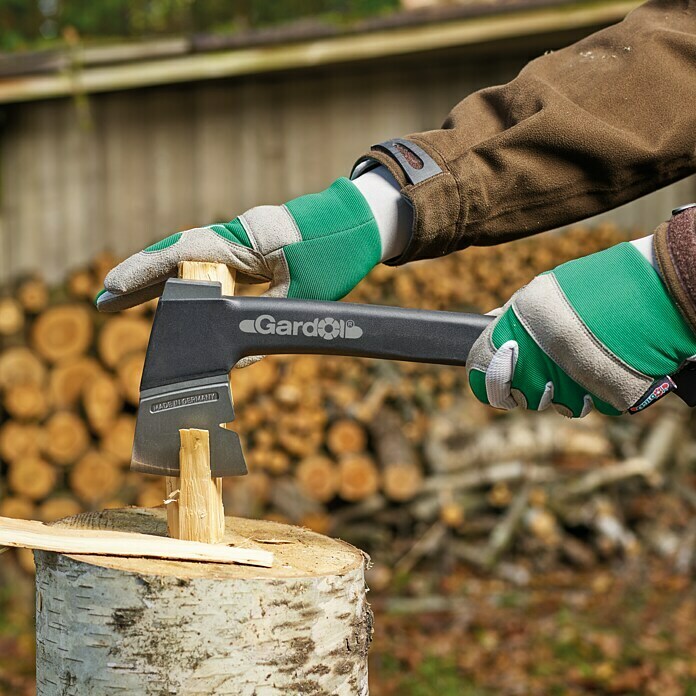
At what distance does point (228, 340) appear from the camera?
162 centimetres

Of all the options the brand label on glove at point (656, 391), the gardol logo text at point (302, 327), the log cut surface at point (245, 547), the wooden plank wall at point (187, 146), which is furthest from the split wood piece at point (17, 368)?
the brand label on glove at point (656, 391)

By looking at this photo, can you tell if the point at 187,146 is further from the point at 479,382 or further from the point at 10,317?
the point at 479,382

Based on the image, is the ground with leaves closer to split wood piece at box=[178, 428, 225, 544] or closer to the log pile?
the log pile

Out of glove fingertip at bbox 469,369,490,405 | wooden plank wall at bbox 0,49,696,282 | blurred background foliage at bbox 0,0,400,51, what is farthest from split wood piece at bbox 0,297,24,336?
glove fingertip at bbox 469,369,490,405

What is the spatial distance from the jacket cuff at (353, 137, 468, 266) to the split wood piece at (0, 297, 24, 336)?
132 inches

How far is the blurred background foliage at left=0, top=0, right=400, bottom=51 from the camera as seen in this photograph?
202 inches

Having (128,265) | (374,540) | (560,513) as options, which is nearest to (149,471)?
(128,265)

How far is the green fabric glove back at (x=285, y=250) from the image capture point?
167 centimetres

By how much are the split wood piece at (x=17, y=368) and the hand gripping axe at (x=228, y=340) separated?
3.13 meters

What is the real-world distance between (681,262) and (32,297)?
12.9ft

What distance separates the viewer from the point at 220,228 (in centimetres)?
168

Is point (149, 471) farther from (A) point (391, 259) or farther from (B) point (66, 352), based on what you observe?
(B) point (66, 352)

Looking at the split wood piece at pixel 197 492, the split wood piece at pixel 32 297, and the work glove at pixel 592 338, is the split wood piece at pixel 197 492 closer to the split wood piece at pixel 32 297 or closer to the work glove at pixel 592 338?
the work glove at pixel 592 338

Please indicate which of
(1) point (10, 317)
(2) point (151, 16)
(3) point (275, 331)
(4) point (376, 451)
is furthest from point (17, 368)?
(3) point (275, 331)
